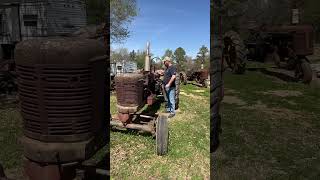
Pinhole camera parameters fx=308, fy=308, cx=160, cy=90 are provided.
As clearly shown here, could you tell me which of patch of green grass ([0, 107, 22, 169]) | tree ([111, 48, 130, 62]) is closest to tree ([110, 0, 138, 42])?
tree ([111, 48, 130, 62])

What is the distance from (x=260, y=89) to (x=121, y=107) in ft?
3.88

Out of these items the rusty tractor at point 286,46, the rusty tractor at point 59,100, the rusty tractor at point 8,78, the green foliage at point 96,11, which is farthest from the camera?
the rusty tractor at point 286,46

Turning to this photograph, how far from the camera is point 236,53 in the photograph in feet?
6.25

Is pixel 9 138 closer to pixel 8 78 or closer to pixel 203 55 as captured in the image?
pixel 8 78

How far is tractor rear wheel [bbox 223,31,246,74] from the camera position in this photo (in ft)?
5.94

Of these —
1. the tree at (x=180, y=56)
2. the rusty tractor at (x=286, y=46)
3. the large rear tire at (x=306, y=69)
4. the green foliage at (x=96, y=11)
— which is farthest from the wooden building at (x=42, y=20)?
the large rear tire at (x=306, y=69)

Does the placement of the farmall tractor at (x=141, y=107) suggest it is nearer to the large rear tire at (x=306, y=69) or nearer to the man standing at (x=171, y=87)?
the man standing at (x=171, y=87)

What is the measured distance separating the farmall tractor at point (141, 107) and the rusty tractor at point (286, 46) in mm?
617

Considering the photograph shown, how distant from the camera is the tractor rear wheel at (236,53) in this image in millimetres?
1812

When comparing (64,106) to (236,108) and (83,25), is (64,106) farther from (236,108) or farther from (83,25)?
(236,108)

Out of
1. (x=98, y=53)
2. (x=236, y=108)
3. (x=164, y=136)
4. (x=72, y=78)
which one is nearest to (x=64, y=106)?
(x=72, y=78)

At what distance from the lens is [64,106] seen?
1200 mm

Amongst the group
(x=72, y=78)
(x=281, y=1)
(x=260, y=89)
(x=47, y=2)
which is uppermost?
(x=281, y=1)

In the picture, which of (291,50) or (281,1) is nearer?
(281,1)
